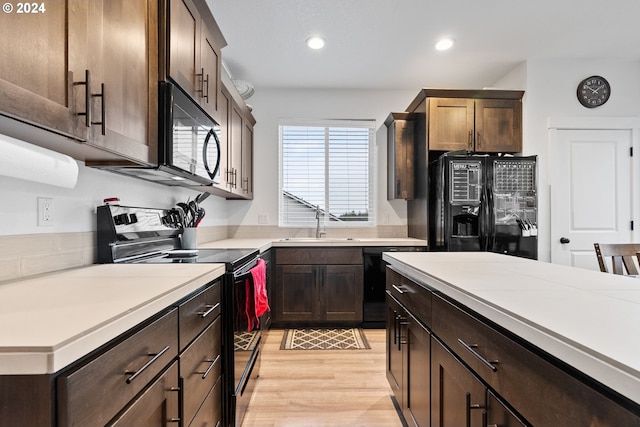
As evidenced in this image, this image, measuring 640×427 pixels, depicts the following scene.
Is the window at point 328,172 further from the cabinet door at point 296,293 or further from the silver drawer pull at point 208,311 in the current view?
the silver drawer pull at point 208,311

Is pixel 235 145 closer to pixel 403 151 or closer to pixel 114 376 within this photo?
pixel 403 151

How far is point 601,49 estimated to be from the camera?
3.13m

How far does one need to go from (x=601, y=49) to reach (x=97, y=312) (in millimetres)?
4384

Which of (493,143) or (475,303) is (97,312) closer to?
(475,303)

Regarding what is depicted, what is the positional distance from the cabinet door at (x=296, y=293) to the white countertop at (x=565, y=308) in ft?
6.37

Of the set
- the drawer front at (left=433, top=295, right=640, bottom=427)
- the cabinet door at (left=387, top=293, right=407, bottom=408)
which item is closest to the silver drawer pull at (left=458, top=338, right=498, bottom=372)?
the drawer front at (left=433, top=295, right=640, bottom=427)

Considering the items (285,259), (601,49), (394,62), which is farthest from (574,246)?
(285,259)

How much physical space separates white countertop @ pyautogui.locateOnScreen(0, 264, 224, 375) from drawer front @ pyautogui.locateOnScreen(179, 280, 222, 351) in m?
0.06

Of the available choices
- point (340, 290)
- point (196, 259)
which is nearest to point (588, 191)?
point (340, 290)

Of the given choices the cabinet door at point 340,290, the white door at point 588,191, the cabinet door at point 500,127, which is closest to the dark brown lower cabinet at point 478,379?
the cabinet door at point 340,290

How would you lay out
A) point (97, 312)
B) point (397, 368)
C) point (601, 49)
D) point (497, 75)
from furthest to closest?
1. point (497, 75)
2. point (601, 49)
3. point (397, 368)
4. point (97, 312)

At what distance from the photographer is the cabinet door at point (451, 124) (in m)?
3.28

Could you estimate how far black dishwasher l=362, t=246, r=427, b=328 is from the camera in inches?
131

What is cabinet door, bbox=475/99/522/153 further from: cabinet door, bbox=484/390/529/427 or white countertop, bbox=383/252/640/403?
cabinet door, bbox=484/390/529/427
